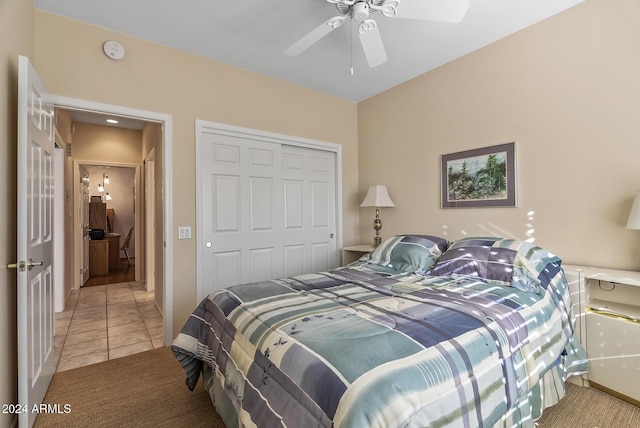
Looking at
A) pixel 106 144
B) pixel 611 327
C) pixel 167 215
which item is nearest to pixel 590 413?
pixel 611 327

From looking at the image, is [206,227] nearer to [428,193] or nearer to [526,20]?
[428,193]

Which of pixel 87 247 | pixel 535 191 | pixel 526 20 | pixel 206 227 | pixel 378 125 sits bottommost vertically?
pixel 87 247

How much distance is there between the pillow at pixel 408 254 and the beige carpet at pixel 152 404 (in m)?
1.18

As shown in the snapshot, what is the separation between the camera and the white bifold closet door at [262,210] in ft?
10.1

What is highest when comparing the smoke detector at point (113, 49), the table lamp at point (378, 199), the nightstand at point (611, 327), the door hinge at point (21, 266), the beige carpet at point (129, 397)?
the smoke detector at point (113, 49)

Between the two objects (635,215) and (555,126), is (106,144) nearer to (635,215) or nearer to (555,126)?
(555,126)

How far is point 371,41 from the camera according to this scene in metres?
2.17

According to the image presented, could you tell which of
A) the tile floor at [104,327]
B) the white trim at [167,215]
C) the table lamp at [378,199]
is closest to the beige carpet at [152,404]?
the tile floor at [104,327]

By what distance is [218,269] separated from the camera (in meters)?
3.13

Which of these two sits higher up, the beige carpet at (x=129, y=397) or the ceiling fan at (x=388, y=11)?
the ceiling fan at (x=388, y=11)

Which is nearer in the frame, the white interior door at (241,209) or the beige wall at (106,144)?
the white interior door at (241,209)

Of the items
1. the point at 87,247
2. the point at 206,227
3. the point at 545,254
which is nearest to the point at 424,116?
the point at 545,254

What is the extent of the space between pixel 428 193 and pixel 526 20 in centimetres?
168

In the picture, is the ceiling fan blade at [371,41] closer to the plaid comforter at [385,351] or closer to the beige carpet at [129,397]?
the plaid comforter at [385,351]
